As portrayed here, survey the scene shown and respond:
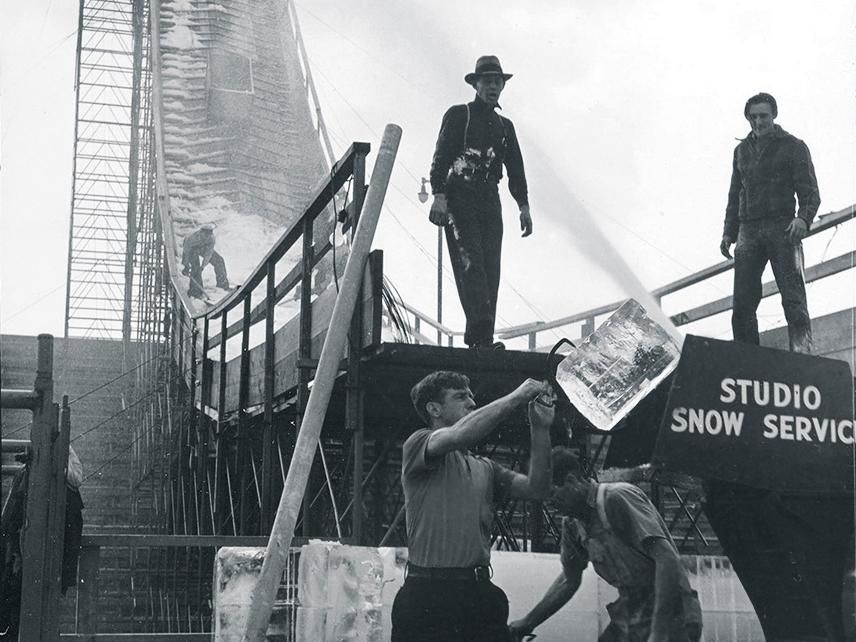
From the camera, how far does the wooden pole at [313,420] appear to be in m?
5.75

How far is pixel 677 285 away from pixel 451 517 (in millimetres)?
5746

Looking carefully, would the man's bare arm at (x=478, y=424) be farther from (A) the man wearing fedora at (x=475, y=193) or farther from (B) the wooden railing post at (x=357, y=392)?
(A) the man wearing fedora at (x=475, y=193)

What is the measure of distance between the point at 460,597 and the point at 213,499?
956cm

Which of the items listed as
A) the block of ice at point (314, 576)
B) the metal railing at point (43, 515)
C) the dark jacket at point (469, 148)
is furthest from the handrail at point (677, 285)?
the metal railing at point (43, 515)

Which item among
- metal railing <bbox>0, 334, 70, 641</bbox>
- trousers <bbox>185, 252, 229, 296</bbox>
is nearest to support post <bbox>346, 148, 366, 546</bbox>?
metal railing <bbox>0, 334, 70, 641</bbox>

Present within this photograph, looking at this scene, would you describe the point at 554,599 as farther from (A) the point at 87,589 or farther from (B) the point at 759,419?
(A) the point at 87,589

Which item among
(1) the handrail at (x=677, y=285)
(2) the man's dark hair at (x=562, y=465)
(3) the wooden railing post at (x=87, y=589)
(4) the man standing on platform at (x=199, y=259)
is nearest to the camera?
(2) the man's dark hair at (x=562, y=465)

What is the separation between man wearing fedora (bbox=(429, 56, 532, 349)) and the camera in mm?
8031

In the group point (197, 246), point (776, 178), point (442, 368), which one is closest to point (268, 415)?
point (442, 368)

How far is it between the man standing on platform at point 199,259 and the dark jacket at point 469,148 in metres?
12.6

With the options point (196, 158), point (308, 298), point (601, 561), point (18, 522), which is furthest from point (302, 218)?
point (196, 158)

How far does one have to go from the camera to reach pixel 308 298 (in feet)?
30.0

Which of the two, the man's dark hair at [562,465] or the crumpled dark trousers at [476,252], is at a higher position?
the crumpled dark trousers at [476,252]

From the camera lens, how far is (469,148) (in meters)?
8.22
